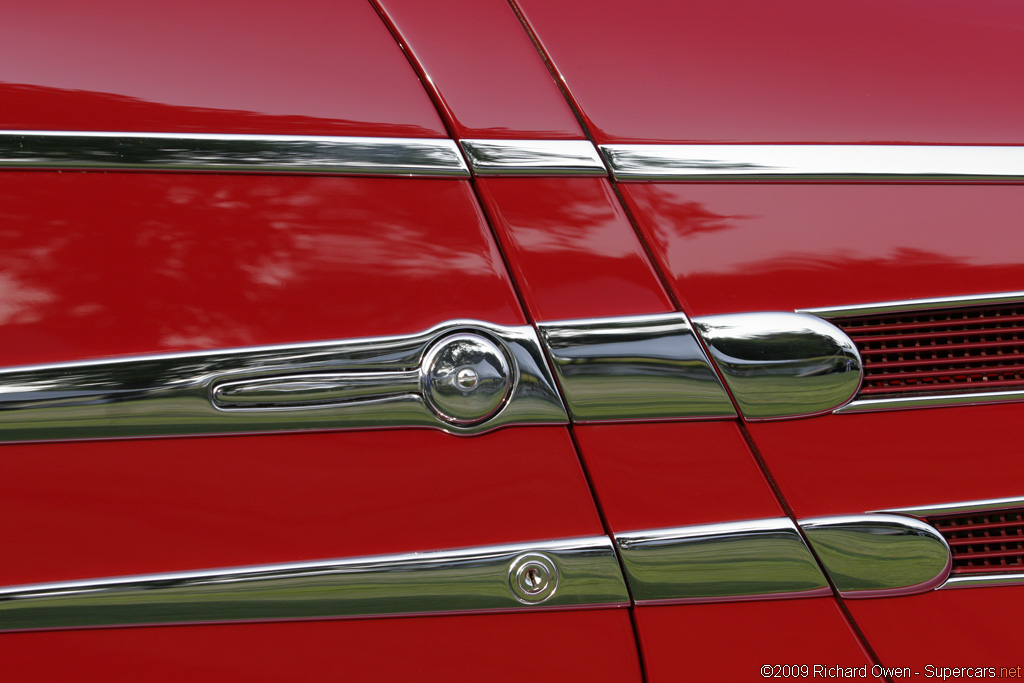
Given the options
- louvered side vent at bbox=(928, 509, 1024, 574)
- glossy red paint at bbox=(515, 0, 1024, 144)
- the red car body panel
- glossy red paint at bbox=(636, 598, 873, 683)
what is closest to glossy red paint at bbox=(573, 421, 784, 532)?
the red car body panel

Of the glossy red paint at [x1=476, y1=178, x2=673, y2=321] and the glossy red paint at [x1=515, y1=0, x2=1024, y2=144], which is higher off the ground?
the glossy red paint at [x1=515, y1=0, x2=1024, y2=144]

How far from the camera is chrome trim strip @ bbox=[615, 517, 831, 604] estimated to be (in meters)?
0.92

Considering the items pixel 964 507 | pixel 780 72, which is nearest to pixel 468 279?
pixel 780 72

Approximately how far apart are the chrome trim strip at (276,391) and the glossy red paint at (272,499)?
0.05ft

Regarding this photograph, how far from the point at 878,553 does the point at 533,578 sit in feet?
1.29

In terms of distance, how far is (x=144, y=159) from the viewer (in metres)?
0.88

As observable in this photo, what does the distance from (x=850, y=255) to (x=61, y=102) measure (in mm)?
869

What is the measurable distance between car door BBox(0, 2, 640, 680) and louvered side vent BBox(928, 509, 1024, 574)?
402mm

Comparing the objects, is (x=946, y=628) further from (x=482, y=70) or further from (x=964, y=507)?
(x=482, y=70)

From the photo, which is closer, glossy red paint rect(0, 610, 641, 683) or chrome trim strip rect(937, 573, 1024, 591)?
glossy red paint rect(0, 610, 641, 683)

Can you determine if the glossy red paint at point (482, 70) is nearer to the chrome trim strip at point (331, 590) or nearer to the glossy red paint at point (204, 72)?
the glossy red paint at point (204, 72)

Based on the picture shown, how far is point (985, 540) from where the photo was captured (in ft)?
3.28

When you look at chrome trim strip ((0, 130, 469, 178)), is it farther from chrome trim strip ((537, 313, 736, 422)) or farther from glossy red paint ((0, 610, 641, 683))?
glossy red paint ((0, 610, 641, 683))

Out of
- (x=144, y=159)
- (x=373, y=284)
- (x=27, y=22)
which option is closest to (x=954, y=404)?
(x=373, y=284)
